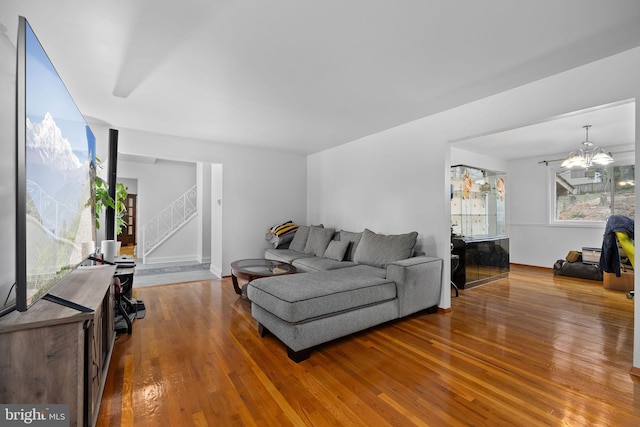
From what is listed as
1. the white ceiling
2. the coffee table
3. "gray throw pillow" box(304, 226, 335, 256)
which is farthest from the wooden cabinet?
the coffee table

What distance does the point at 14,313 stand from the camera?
1.34m

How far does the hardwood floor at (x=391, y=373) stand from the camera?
5.37 ft

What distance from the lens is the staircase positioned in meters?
6.94

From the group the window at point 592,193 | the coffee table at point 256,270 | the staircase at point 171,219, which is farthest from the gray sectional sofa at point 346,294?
the staircase at point 171,219

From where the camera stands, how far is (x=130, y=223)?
920cm

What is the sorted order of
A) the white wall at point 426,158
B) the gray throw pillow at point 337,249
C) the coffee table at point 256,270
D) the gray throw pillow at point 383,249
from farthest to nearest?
1. the gray throw pillow at point 337,249
2. the gray throw pillow at point 383,249
3. the coffee table at point 256,270
4. the white wall at point 426,158

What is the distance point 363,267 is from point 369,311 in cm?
83

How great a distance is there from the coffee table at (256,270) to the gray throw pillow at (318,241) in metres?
0.77

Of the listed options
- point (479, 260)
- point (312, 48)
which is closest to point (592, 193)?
point (479, 260)

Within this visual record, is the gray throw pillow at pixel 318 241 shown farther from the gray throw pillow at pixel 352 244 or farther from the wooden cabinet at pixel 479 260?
the wooden cabinet at pixel 479 260

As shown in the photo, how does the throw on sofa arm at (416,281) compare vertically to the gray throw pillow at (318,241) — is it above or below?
below

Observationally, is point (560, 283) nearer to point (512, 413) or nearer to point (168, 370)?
point (512, 413)

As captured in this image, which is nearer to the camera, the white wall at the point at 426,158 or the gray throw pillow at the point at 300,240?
the white wall at the point at 426,158

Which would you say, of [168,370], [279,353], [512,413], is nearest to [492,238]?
[512,413]
